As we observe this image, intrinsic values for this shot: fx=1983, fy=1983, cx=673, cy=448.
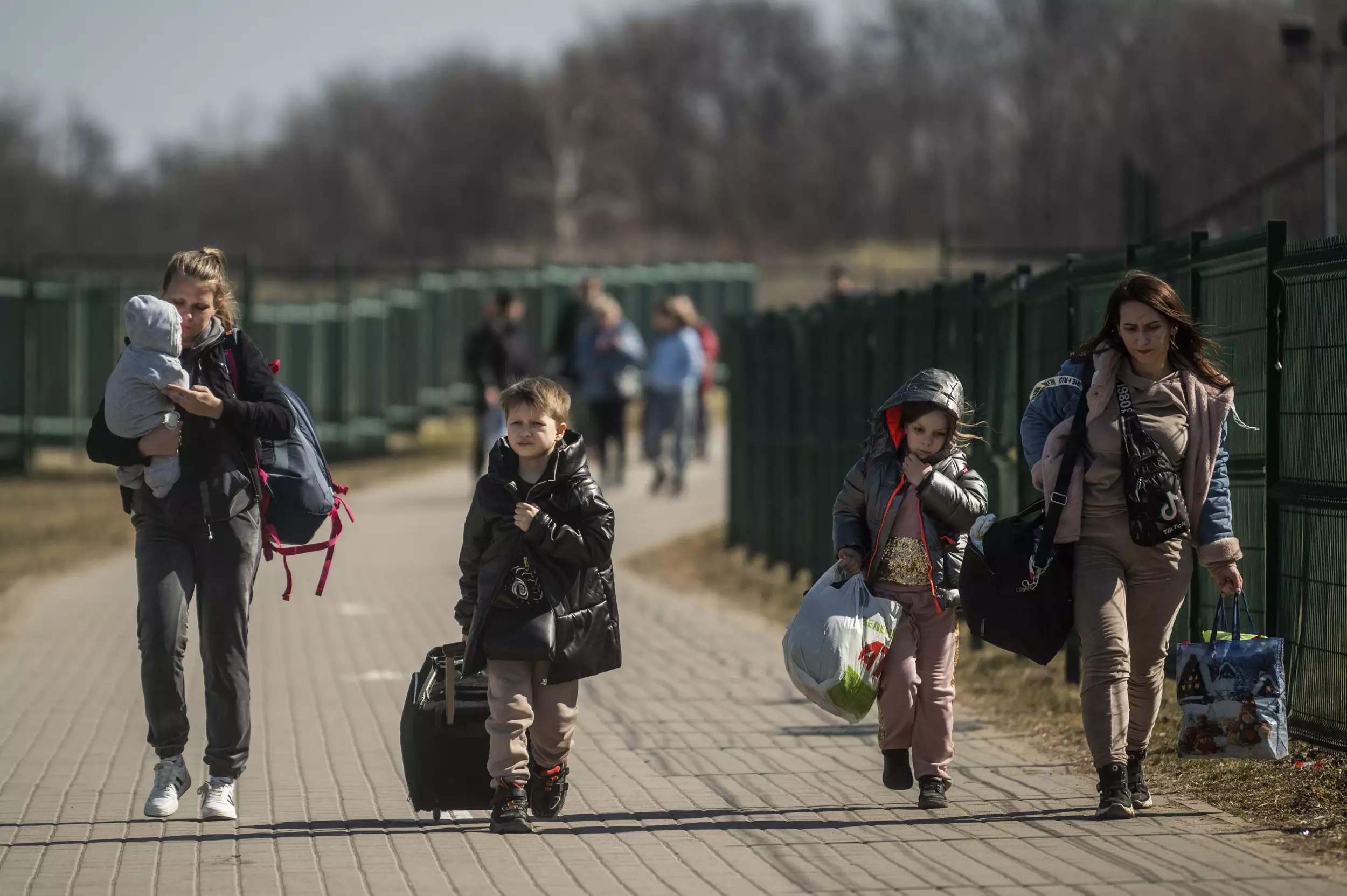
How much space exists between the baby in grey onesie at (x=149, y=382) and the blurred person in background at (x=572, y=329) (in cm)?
1205

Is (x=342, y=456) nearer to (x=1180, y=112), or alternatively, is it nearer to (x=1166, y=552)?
(x=1166, y=552)

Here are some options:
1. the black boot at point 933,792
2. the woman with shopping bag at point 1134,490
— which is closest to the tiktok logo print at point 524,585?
the black boot at point 933,792

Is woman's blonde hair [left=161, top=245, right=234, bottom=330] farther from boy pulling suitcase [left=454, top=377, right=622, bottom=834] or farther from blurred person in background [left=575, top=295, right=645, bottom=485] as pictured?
blurred person in background [left=575, top=295, right=645, bottom=485]

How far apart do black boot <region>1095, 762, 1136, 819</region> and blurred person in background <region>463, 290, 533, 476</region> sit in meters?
11.1

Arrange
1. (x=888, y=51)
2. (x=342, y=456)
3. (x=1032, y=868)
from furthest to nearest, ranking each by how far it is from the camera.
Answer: (x=888, y=51) < (x=342, y=456) < (x=1032, y=868)

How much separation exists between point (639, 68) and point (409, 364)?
6469 cm

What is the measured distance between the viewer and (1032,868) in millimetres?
5320

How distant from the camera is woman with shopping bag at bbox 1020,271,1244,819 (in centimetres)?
577

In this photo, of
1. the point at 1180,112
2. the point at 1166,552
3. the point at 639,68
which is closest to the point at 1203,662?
the point at 1166,552

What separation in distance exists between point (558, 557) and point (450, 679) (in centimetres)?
54

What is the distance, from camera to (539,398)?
5.88 meters

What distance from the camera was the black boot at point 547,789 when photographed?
19.8 feet


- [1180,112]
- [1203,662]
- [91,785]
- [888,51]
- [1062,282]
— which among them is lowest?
[91,785]

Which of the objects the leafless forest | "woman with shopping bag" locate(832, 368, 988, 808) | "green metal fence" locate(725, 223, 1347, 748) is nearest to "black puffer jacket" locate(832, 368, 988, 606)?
"woman with shopping bag" locate(832, 368, 988, 808)
